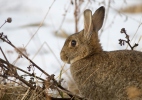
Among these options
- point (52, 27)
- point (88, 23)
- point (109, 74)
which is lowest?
point (109, 74)

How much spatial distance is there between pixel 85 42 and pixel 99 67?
0.35m

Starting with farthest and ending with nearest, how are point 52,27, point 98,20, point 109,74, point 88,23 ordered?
point 52,27 < point 98,20 < point 88,23 < point 109,74

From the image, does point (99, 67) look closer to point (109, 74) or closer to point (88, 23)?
point (109, 74)

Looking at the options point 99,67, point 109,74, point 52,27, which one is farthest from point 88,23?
point 52,27

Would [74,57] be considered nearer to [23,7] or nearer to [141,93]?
[141,93]

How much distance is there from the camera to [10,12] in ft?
31.3

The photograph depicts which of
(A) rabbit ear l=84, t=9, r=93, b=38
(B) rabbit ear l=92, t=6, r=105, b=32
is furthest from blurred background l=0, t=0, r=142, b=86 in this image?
(A) rabbit ear l=84, t=9, r=93, b=38

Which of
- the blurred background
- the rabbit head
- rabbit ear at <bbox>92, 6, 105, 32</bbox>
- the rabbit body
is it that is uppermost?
the blurred background

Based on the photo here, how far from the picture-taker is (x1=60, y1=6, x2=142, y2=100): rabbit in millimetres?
3939

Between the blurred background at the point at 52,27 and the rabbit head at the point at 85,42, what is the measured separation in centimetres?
71

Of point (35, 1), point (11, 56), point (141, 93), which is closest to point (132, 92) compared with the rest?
point (141, 93)

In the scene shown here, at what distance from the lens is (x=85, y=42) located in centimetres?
441

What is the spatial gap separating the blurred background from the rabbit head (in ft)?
2.34

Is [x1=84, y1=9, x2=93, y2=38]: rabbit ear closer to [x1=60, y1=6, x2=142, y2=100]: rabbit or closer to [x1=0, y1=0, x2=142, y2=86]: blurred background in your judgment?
[x1=60, y1=6, x2=142, y2=100]: rabbit
